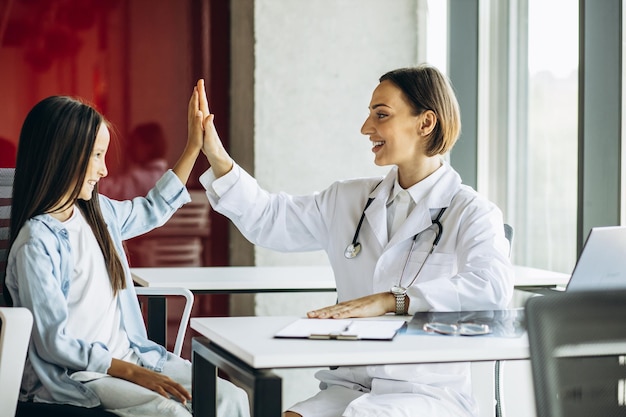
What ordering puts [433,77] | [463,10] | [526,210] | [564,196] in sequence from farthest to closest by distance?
[463,10] < [526,210] < [564,196] < [433,77]

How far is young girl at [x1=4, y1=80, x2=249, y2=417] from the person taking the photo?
1.81 meters

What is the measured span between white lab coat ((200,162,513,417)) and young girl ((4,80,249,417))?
1.06 ft

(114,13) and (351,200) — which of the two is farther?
(114,13)

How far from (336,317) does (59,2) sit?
2.65m

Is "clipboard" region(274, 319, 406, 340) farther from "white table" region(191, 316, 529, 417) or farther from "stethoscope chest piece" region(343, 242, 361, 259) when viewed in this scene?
"stethoscope chest piece" region(343, 242, 361, 259)

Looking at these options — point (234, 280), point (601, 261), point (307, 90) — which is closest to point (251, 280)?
point (234, 280)

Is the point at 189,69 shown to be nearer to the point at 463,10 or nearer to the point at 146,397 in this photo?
the point at 463,10

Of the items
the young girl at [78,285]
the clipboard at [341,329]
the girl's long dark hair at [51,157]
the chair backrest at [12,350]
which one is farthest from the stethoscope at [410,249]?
the chair backrest at [12,350]

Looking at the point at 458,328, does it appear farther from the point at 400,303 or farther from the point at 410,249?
the point at 410,249

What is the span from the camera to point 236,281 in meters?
2.63

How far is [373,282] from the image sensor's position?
2.09 metres

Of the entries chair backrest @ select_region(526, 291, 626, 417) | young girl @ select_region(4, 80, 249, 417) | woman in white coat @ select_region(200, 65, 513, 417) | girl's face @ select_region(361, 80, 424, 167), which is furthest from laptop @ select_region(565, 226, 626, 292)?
young girl @ select_region(4, 80, 249, 417)

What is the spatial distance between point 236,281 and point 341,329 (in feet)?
3.45

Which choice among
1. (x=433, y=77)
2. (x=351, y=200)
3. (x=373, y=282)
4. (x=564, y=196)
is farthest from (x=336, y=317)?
(x=564, y=196)
